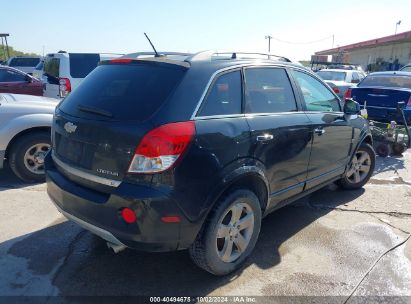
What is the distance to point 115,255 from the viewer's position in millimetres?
3385

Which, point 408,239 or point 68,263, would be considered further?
point 408,239

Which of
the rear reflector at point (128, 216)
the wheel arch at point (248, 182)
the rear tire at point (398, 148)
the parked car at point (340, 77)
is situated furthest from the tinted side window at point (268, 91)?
the parked car at point (340, 77)

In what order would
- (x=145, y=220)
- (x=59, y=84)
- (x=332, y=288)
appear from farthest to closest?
(x=59, y=84) < (x=332, y=288) < (x=145, y=220)

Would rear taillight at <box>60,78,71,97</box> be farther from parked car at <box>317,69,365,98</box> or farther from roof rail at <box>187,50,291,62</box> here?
parked car at <box>317,69,365,98</box>

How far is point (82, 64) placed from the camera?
29.2 feet

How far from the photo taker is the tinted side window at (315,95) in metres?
3.90

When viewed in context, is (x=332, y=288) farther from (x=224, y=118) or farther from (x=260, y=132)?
(x=224, y=118)

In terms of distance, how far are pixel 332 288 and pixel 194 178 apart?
60.9 inches

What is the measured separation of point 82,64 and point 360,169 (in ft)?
22.2

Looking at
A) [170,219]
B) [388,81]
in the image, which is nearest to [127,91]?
[170,219]

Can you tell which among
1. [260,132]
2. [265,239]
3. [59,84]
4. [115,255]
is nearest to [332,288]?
[265,239]

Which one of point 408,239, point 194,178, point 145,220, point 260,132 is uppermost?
point 260,132

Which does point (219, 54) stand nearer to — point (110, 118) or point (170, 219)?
point (110, 118)

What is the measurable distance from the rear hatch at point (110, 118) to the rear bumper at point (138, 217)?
0.13 m
